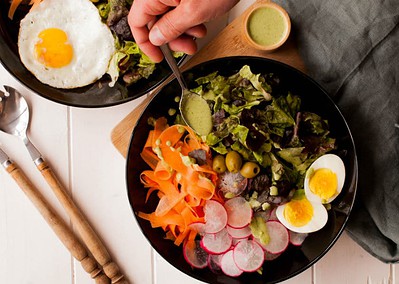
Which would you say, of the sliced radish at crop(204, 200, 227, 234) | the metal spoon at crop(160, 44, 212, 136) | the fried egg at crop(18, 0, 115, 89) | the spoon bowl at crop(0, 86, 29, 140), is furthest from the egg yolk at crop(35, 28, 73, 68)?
the sliced radish at crop(204, 200, 227, 234)

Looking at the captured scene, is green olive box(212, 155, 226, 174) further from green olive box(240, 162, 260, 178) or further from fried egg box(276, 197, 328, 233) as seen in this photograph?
fried egg box(276, 197, 328, 233)

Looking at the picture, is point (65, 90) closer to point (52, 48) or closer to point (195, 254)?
point (52, 48)

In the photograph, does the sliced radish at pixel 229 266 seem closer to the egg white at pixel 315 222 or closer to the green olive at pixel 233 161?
the egg white at pixel 315 222

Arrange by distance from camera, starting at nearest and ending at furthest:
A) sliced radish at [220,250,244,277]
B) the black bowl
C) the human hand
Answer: the human hand < the black bowl < sliced radish at [220,250,244,277]

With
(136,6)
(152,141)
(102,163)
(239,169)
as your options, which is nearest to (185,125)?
Result: (152,141)

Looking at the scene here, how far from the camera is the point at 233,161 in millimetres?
2324

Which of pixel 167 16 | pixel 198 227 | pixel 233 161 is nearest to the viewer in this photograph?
pixel 167 16

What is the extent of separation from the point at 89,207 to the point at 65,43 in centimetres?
78

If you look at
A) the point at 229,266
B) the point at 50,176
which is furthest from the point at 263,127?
the point at 50,176

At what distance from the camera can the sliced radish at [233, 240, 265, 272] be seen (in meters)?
2.40

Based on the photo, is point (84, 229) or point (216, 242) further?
point (84, 229)

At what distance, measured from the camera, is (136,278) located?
104 inches

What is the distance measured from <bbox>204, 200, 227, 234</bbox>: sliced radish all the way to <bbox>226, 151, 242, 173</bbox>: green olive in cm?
17

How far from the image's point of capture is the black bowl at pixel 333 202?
7.63 ft
